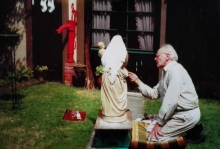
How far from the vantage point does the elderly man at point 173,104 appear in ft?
18.0

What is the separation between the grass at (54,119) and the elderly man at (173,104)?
1.12m

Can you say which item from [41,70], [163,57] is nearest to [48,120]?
[163,57]

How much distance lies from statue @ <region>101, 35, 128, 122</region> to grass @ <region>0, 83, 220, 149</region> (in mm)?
986

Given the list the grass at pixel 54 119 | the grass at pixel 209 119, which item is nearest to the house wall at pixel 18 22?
the grass at pixel 54 119

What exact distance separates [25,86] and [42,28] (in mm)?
2176

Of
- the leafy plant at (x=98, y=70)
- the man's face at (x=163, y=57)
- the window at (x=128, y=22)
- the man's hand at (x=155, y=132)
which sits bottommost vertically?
the man's hand at (x=155, y=132)

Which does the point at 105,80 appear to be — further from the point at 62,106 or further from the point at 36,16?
the point at 36,16

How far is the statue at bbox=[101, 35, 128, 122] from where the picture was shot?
242 inches

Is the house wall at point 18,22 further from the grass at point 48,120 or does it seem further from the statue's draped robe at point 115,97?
the statue's draped robe at point 115,97

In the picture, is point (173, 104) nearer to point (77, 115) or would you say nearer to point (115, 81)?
point (115, 81)

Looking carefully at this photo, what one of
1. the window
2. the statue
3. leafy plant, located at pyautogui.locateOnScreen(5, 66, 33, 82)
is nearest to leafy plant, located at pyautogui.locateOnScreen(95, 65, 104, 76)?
the window

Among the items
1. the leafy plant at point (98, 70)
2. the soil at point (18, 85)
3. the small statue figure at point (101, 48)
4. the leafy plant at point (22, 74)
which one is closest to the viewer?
the small statue figure at point (101, 48)

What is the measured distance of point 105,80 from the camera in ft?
20.5

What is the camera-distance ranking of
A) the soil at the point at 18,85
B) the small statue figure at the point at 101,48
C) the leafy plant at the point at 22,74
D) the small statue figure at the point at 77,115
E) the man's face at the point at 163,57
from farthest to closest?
the leafy plant at the point at 22,74 < the soil at the point at 18,85 < the small statue figure at the point at 77,115 < the small statue figure at the point at 101,48 < the man's face at the point at 163,57
